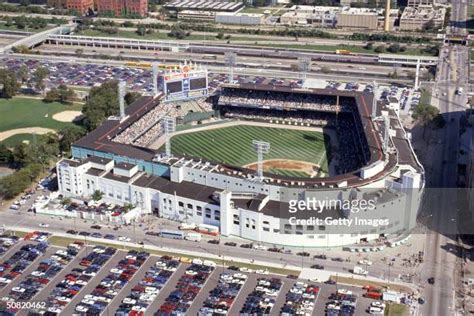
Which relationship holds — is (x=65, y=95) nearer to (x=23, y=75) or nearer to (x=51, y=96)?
(x=51, y=96)

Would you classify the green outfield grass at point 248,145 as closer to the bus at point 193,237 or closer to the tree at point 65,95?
the bus at point 193,237

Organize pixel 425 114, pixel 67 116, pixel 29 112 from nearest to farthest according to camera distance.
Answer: pixel 425 114 → pixel 67 116 → pixel 29 112

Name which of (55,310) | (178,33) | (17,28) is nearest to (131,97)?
(178,33)

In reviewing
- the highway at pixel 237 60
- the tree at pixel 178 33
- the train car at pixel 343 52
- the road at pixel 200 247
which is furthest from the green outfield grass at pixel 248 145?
the tree at pixel 178 33

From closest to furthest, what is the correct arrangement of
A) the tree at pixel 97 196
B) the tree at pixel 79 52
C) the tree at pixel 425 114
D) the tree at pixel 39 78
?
the tree at pixel 97 196 → the tree at pixel 425 114 → the tree at pixel 39 78 → the tree at pixel 79 52

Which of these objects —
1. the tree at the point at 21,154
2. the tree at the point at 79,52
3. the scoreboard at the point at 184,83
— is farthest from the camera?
the tree at the point at 79,52

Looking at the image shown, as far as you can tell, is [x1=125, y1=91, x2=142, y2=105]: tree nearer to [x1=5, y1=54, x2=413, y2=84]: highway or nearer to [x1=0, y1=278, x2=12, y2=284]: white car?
[x1=5, y1=54, x2=413, y2=84]: highway
